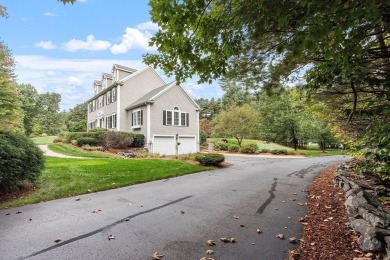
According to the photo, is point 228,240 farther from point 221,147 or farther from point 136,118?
point 221,147

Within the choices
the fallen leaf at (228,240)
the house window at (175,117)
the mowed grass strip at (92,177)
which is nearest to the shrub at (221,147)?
the house window at (175,117)

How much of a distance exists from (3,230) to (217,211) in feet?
14.2

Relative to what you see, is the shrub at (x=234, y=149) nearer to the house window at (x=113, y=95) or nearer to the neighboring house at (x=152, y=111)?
the neighboring house at (x=152, y=111)

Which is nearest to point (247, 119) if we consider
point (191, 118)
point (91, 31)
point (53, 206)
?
point (191, 118)

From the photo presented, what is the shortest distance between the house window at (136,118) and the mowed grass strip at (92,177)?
10.6 m

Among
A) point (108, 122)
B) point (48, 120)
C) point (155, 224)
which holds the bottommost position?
point (155, 224)

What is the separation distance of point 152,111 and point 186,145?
16.8 feet

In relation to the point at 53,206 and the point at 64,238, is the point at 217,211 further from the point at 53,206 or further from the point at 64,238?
the point at 53,206

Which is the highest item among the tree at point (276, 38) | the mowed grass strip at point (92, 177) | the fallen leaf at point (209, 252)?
the tree at point (276, 38)

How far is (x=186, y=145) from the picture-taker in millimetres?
24719

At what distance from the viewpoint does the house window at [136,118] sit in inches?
910

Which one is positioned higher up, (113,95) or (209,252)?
(113,95)

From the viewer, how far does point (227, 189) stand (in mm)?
8352

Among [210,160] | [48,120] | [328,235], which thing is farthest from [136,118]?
[48,120]
